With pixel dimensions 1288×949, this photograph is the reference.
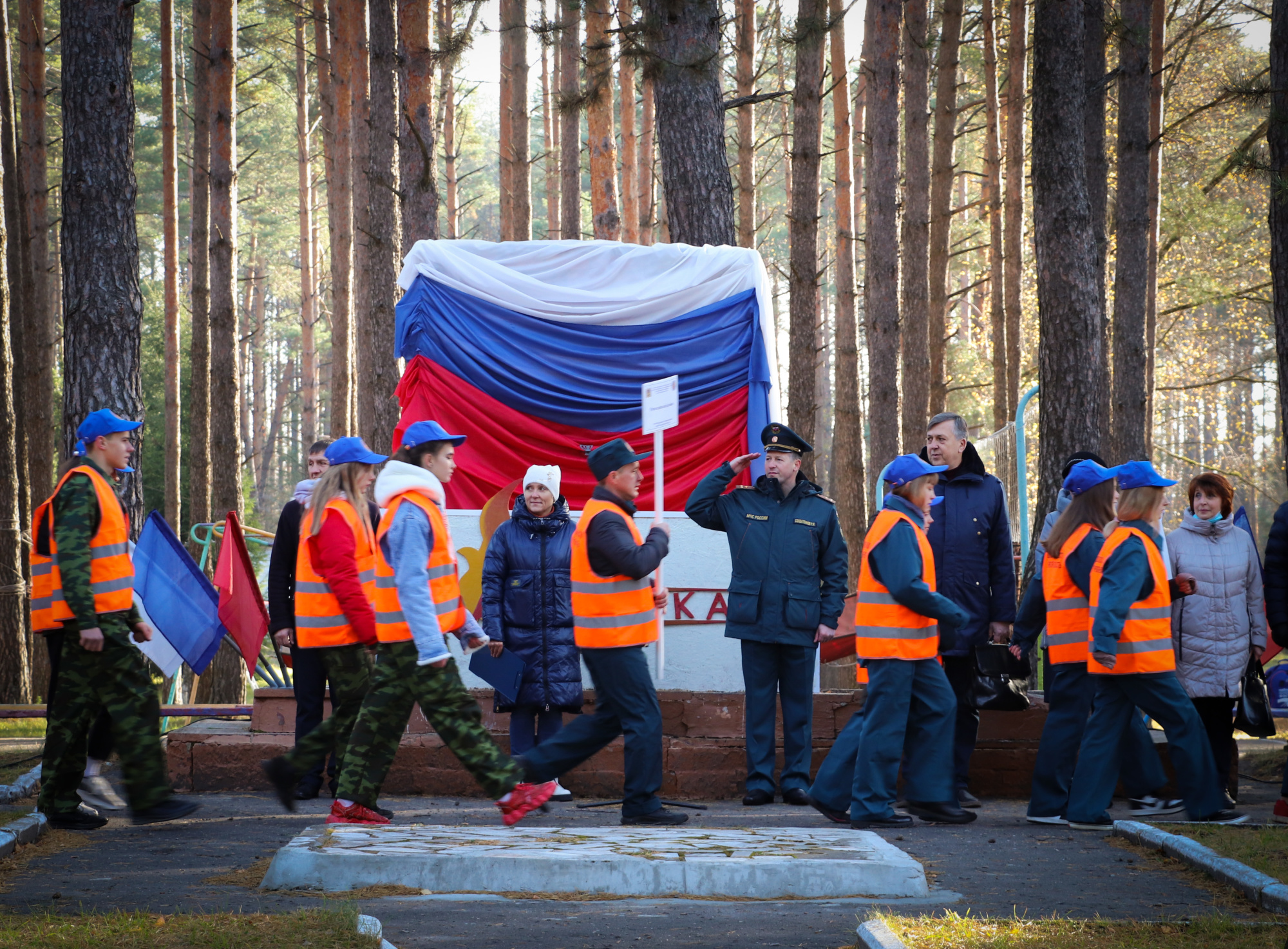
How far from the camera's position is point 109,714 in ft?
19.2

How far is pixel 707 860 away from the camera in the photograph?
4.98 metres

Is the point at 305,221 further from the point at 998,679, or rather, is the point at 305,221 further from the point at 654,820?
the point at 654,820

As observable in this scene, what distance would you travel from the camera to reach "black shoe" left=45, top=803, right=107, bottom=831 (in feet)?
20.1

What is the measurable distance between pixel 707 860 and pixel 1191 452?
6568 cm

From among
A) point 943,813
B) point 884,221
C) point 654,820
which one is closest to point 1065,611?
point 943,813

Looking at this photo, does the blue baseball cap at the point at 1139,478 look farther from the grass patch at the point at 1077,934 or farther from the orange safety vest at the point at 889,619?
the grass patch at the point at 1077,934

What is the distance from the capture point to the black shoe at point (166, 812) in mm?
5758

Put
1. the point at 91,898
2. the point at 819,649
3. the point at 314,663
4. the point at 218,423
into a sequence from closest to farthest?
the point at 91,898 → the point at 314,663 → the point at 819,649 → the point at 218,423

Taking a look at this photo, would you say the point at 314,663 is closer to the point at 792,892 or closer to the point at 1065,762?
the point at 792,892

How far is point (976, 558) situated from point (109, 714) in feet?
14.4

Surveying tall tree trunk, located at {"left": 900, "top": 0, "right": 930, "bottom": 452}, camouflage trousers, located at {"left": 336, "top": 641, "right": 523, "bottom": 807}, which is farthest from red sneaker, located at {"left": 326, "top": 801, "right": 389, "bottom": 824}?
tall tree trunk, located at {"left": 900, "top": 0, "right": 930, "bottom": 452}

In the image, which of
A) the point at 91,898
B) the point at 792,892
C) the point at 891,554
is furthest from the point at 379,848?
the point at 891,554

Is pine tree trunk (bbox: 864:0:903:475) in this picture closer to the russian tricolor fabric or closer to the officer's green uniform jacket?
the russian tricolor fabric

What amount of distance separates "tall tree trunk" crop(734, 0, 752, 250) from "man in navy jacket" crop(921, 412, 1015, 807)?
43.2 ft
